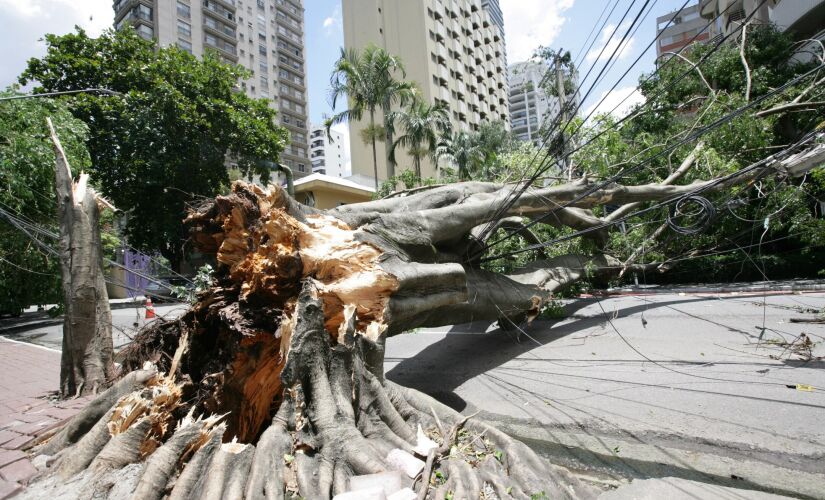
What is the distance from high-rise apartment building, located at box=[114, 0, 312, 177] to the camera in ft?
139

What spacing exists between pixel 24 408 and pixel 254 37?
5927 centimetres

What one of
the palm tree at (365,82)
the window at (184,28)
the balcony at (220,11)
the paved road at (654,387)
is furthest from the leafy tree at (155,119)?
the balcony at (220,11)

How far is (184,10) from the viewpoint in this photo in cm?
4453

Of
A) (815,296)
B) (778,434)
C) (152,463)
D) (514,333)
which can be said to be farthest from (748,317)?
(152,463)

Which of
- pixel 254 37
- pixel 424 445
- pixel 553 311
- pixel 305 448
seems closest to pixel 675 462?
pixel 424 445

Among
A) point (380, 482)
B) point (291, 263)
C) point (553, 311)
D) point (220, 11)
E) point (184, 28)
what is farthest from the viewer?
point (220, 11)

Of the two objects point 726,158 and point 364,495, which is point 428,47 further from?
point 364,495

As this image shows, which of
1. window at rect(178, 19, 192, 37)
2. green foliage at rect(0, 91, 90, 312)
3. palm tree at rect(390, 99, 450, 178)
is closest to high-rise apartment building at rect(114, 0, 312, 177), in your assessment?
window at rect(178, 19, 192, 37)

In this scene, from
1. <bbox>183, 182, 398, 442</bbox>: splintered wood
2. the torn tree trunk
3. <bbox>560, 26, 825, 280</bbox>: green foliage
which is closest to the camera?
<bbox>183, 182, 398, 442</bbox>: splintered wood

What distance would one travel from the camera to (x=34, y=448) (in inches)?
126

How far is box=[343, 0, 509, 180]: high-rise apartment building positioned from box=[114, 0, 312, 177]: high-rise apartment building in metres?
11.5

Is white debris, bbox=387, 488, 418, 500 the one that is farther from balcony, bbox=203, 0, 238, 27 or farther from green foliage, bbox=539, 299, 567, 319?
balcony, bbox=203, 0, 238, 27

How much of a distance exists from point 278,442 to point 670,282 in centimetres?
1646

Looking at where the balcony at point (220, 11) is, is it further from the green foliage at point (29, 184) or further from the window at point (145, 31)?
the green foliage at point (29, 184)
